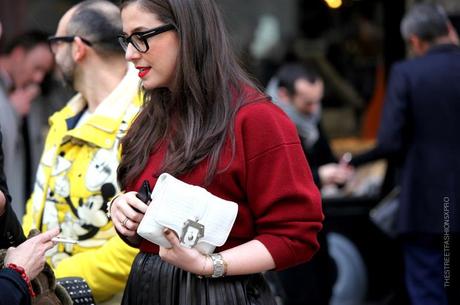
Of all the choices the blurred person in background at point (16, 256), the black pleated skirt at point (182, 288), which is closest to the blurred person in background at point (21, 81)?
the blurred person in background at point (16, 256)

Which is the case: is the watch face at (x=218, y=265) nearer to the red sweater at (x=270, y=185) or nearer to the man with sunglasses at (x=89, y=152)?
the red sweater at (x=270, y=185)

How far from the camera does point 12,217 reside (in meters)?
2.90

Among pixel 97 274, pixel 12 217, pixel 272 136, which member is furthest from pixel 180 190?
pixel 97 274

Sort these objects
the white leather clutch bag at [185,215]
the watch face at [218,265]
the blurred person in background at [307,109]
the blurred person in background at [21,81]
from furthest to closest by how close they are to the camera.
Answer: the blurred person in background at [21,81] → the blurred person in background at [307,109] → the watch face at [218,265] → the white leather clutch bag at [185,215]

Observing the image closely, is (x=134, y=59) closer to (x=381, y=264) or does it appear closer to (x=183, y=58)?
(x=183, y=58)

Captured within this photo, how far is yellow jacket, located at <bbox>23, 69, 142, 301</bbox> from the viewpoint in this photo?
11.0 feet

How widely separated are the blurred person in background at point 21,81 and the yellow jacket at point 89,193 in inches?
97.1

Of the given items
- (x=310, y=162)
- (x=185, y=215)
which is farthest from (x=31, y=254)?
(x=310, y=162)

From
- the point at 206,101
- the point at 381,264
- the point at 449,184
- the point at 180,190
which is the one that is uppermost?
the point at 206,101

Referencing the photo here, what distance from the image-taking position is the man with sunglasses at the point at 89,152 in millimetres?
3375

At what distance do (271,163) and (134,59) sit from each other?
523 mm

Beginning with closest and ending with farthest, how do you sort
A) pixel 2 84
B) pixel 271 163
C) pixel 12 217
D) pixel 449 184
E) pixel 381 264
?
1. pixel 271 163
2. pixel 12 217
3. pixel 449 184
4. pixel 2 84
5. pixel 381 264

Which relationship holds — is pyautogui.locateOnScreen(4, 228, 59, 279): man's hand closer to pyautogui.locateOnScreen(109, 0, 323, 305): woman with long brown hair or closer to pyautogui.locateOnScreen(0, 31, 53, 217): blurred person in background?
pyautogui.locateOnScreen(109, 0, 323, 305): woman with long brown hair

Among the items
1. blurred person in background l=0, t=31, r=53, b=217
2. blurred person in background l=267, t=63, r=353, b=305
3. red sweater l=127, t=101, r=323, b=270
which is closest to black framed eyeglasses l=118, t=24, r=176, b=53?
red sweater l=127, t=101, r=323, b=270
